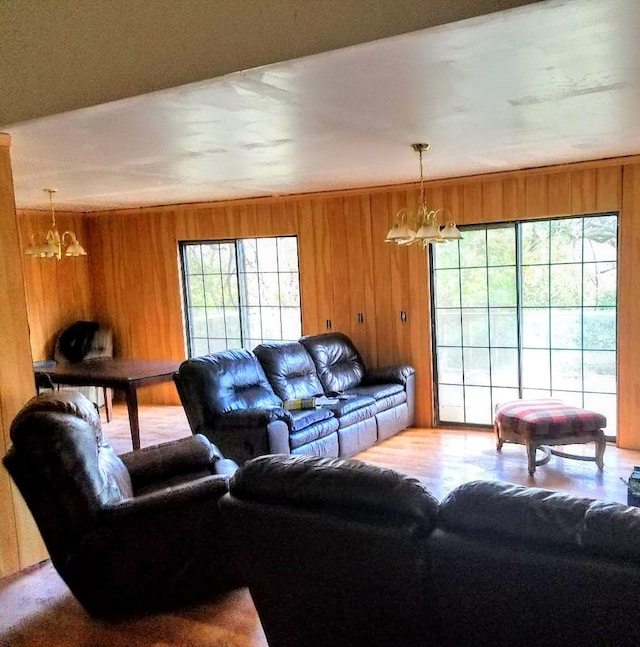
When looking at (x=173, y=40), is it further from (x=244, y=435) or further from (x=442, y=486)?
(x=442, y=486)

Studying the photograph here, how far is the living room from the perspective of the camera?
492 cm

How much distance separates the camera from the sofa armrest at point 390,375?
5.76 metres

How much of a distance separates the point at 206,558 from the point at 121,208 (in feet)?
17.9

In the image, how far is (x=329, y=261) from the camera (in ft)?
20.9

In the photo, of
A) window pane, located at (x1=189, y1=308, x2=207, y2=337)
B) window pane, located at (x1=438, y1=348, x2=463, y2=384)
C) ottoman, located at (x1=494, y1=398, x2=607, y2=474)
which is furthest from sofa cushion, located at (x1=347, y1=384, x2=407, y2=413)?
window pane, located at (x1=189, y1=308, x2=207, y2=337)

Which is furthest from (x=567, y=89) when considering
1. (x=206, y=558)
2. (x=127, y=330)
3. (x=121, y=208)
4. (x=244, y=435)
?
(x=127, y=330)

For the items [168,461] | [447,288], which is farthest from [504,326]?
[168,461]

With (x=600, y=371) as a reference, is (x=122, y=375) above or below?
above

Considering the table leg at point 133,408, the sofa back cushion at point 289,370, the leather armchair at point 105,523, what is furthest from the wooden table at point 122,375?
the leather armchair at point 105,523

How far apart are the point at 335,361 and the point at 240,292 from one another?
1.78m

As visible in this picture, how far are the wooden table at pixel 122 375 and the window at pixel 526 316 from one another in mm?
2688

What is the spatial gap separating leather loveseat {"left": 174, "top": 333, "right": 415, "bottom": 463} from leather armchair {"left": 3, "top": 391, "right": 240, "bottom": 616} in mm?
1619

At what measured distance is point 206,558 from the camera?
270cm

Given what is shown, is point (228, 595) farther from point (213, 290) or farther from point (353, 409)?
point (213, 290)
